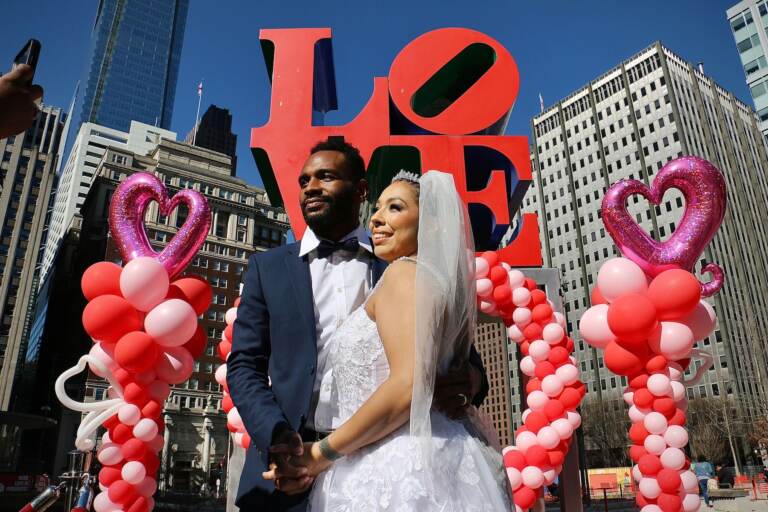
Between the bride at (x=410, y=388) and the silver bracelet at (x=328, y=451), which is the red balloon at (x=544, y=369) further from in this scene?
the silver bracelet at (x=328, y=451)

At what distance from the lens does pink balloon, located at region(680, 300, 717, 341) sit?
5.96 meters

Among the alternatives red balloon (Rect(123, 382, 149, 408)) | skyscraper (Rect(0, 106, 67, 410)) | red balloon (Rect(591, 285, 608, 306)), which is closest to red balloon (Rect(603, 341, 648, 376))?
red balloon (Rect(591, 285, 608, 306))

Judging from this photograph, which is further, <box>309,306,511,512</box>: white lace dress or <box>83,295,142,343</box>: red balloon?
<box>83,295,142,343</box>: red balloon

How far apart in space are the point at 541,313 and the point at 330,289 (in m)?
4.75

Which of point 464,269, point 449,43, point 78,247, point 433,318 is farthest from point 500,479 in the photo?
point 78,247

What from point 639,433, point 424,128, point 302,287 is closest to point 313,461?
point 302,287

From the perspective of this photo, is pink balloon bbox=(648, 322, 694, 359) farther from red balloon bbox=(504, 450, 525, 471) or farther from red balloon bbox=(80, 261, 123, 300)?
red balloon bbox=(80, 261, 123, 300)

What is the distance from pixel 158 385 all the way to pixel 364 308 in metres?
4.75

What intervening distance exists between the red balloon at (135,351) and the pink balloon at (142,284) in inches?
13.2

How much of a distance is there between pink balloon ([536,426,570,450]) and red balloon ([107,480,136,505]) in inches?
170

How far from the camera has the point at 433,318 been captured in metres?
1.87

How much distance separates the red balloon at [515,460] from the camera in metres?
5.99

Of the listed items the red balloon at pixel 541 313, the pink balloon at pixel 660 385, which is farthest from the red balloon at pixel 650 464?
the red balloon at pixel 541 313

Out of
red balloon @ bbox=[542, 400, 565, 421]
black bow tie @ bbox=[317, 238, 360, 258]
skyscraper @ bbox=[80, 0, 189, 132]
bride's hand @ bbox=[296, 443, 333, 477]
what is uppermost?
skyscraper @ bbox=[80, 0, 189, 132]
